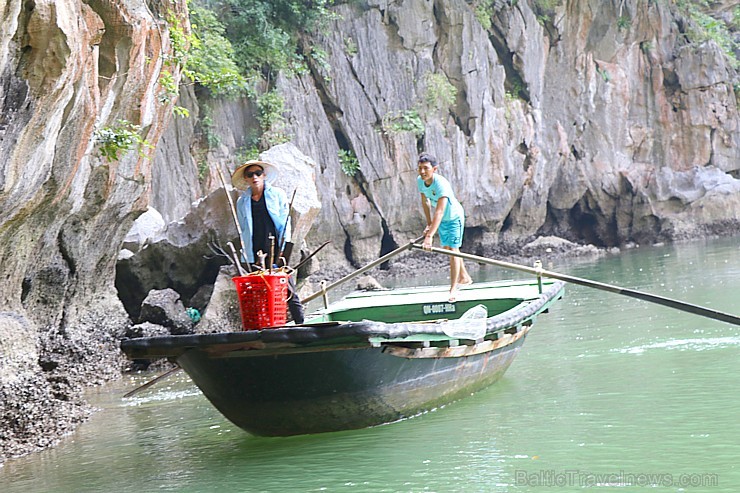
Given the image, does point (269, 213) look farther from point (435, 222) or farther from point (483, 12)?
point (483, 12)

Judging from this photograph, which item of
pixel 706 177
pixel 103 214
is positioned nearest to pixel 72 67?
pixel 103 214

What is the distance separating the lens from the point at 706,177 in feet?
95.9

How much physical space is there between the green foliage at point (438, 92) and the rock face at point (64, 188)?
1466 cm

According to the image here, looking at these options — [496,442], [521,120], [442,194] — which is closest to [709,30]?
[521,120]

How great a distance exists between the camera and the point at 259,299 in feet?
19.1

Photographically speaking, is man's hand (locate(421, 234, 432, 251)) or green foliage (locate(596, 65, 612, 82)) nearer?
man's hand (locate(421, 234, 432, 251))

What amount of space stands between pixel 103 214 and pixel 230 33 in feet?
42.1

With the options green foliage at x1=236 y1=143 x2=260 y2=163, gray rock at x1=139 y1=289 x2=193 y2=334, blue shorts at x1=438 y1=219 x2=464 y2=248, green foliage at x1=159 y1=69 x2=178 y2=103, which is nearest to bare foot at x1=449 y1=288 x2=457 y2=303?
blue shorts at x1=438 y1=219 x2=464 y2=248

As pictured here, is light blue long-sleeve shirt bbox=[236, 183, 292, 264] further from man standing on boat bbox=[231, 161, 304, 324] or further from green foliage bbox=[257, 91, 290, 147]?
green foliage bbox=[257, 91, 290, 147]

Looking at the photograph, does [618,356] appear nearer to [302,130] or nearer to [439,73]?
[302,130]

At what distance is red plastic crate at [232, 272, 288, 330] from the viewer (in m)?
5.78

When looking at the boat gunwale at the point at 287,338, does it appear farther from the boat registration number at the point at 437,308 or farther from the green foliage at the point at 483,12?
the green foliage at the point at 483,12

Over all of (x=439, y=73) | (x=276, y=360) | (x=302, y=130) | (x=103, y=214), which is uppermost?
(x=439, y=73)

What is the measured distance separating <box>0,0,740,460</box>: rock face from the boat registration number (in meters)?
2.94
